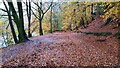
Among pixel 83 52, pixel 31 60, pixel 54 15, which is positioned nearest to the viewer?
pixel 31 60

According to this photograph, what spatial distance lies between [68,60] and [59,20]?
32.7 m

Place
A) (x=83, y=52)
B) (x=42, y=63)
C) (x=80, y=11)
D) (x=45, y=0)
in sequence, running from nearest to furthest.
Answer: (x=42, y=63) → (x=83, y=52) → (x=80, y=11) → (x=45, y=0)

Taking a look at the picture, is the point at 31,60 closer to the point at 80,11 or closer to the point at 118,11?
the point at 118,11

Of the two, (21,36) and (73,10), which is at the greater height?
(73,10)

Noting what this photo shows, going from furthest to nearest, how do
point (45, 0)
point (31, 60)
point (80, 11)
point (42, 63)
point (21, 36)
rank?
point (45, 0) → point (80, 11) → point (21, 36) → point (31, 60) → point (42, 63)

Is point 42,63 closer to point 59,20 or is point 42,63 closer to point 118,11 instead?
point 118,11

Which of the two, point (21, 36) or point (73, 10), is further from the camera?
point (73, 10)

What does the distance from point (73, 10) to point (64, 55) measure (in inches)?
628

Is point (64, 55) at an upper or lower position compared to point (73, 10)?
lower

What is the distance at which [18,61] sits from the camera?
308 inches

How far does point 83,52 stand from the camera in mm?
8547

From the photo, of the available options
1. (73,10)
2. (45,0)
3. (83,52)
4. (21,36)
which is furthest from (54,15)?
(83,52)

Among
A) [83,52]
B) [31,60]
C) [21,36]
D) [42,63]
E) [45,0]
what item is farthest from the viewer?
[45,0]

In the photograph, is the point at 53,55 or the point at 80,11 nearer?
the point at 53,55
